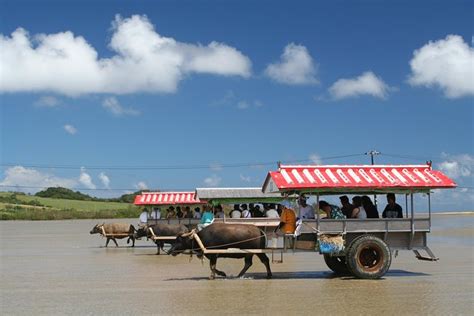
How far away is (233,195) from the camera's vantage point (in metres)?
25.5

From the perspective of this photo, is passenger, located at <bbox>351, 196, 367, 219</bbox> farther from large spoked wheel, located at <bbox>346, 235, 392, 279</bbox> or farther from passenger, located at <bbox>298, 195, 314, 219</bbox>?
passenger, located at <bbox>298, 195, 314, 219</bbox>

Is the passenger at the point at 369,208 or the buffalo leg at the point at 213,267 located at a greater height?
the passenger at the point at 369,208

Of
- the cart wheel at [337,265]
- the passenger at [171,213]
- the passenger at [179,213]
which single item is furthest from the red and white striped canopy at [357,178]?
the passenger at [171,213]

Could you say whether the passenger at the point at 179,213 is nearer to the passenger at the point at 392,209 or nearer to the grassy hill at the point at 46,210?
the passenger at the point at 392,209

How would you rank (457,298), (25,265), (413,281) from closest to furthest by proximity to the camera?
(457,298) → (413,281) → (25,265)

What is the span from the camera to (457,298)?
39.0 ft

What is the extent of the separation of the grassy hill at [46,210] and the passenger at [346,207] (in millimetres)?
59628

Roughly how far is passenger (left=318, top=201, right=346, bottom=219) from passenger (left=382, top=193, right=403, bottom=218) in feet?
3.52

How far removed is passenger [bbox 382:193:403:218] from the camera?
15578 mm

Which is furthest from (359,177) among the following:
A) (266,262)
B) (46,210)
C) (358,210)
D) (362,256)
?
(46,210)

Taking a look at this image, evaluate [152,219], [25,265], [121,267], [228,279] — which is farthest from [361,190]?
[152,219]

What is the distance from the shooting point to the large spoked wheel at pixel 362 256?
1462 centimetres

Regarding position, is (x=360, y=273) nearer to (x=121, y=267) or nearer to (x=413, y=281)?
(x=413, y=281)

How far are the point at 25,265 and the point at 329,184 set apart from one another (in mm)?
9947
